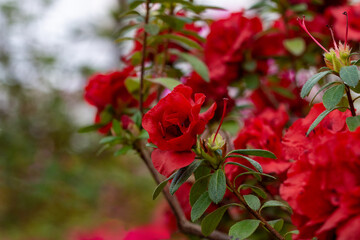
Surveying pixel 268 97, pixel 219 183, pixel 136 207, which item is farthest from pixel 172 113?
pixel 136 207

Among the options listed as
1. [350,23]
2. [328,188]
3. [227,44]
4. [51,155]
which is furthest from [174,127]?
[51,155]

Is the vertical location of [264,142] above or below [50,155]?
above

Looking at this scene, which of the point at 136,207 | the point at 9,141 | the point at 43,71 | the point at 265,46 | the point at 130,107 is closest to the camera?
the point at 130,107

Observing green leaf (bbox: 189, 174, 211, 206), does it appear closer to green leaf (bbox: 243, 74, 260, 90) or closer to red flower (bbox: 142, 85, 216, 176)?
red flower (bbox: 142, 85, 216, 176)

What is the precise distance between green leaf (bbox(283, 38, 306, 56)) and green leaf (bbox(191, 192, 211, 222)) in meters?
0.54

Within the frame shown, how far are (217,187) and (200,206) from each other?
0.14 ft

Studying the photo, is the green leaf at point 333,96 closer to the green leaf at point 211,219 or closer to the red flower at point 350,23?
the green leaf at point 211,219

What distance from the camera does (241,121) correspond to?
1040mm

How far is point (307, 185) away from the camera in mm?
415

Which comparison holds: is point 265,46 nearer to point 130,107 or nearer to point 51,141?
point 130,107

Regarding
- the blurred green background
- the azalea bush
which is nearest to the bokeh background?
the blurred green background

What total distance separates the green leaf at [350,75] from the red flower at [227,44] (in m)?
0.47

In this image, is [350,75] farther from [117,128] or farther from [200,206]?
[117,128]

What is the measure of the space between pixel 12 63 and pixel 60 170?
53.4 inches
